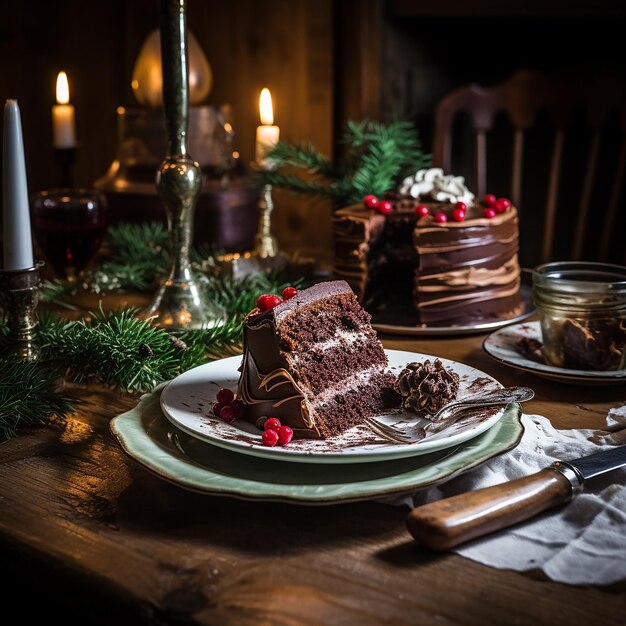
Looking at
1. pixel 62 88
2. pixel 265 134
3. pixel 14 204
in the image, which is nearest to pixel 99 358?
pixel 14 204

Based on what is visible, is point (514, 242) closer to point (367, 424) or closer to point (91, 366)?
point (367, 424)

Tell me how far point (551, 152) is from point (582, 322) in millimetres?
1994

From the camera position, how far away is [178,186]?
5.10 feet

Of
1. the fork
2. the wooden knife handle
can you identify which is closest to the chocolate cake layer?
the fork

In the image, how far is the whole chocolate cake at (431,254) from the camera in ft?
5.44

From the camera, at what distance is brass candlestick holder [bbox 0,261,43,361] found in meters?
1.29

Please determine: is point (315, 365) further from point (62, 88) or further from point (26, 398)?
point (62, 88)

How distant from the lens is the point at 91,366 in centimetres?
134

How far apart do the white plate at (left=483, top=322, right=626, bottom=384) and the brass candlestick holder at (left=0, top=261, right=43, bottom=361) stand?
72 cm

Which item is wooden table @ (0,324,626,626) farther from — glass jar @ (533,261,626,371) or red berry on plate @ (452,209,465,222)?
red berry on plate @ (452,209,465,222)

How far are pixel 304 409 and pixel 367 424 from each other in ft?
0.36

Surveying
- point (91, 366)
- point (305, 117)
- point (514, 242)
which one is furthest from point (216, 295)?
point (305, 117)

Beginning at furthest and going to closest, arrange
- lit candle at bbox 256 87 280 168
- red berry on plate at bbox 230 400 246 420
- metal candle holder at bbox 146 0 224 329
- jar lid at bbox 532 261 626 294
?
lit candle at bbox 256 87 280 168 → metal candle holder at bbox 146 0 224 329 → jar lid at bbox 532 261 626 294 → red berry on plate at bbox 230 400 246 420

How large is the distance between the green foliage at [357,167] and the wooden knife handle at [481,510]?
1192 mm
